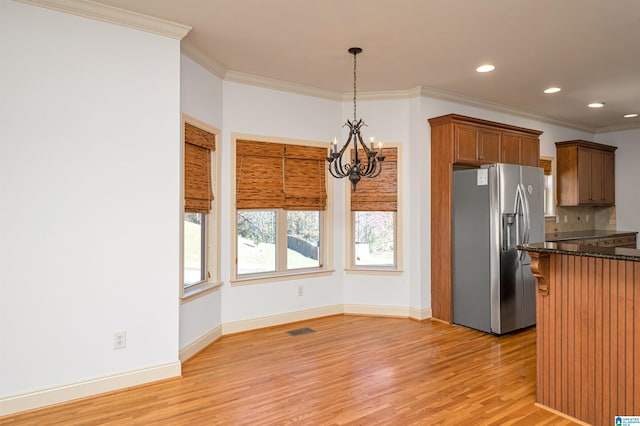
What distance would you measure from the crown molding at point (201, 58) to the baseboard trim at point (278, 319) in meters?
2.68

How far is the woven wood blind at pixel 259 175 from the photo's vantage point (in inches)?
177

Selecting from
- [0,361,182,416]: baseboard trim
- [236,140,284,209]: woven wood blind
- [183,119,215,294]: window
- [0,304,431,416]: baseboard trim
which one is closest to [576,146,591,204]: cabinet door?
[236,140,284,209]: woven wood blind

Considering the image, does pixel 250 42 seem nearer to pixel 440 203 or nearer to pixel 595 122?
pixel 440 203

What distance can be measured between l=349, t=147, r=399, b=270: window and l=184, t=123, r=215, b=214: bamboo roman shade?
191 cm

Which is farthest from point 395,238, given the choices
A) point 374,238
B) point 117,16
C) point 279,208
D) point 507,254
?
point 117,16

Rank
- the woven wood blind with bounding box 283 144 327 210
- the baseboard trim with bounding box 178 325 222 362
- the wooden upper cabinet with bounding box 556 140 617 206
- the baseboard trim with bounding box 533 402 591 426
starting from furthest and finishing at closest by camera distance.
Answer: the wooden upper cabinet with bounding box 556 140 617 206 → the woven wood blind with bounding box 283 144 327 210 → the baseboard trim with bounding box 178 325 222 362 → the baseboard trim with bounding box 533 402 591 426

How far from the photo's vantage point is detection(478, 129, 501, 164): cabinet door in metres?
5.04

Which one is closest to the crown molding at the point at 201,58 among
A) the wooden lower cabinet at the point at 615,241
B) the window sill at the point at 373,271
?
the window sill at the point at 373,271

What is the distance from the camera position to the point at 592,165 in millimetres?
6930

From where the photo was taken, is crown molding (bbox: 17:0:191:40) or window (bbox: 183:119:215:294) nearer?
crown molding (bbox: 17:0:191:40)

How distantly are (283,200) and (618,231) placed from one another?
6.35 meters

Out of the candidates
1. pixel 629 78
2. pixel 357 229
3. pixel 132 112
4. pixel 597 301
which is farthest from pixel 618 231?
pixel 132 112

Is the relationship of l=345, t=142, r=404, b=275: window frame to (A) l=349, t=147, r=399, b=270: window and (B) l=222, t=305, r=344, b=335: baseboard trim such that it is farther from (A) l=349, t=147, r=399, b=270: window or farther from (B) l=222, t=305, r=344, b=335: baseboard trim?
(B) l=222, t=305, r=344, b=335: baseboard trim

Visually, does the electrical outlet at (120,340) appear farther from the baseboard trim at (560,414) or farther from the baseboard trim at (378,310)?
the baseboard trim at (560,414)
